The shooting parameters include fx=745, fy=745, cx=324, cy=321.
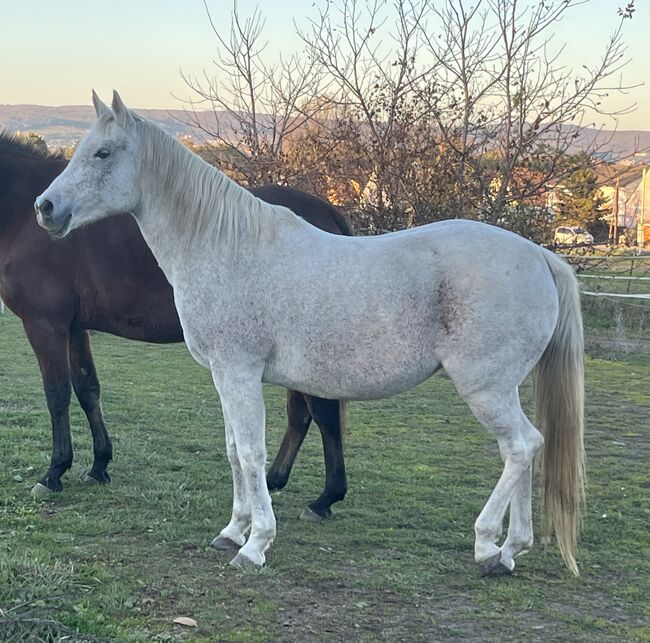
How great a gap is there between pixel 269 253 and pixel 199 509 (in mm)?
1791

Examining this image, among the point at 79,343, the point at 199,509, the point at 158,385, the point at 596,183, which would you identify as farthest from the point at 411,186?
the point at 199,509

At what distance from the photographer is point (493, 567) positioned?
3570mm

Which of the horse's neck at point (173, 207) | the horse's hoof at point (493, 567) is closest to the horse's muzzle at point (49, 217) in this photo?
the horse's neck at point (173, 207)

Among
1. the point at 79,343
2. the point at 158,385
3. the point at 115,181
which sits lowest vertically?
the point at 158,385

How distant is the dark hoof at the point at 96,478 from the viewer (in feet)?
16.7

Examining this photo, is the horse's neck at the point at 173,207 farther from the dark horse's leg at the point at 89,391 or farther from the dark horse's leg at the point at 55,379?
the dark horse's leg at the point at 89,391

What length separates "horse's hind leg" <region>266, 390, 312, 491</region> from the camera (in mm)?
5000

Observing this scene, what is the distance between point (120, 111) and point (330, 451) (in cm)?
230

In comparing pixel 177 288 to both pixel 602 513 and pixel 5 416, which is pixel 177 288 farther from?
pixel 5 416

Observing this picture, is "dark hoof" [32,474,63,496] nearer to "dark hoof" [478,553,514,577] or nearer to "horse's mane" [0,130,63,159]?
"horse's mane" [0,130,63,159]

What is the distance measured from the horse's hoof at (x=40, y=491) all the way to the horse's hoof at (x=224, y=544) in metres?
1.45

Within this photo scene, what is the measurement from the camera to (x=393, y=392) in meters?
3.64

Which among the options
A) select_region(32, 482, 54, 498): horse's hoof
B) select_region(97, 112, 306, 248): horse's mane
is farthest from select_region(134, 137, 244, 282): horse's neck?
select_region(32, 482, 54, 498): horse's hoof

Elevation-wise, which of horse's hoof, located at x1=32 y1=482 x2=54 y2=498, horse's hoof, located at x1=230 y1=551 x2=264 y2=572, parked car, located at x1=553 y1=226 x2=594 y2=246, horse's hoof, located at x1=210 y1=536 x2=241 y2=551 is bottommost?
horse's hoof, located at x1=32 y1=482 x2=54 y2=498
